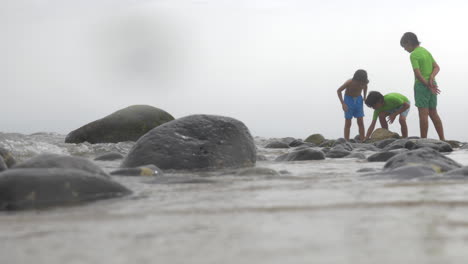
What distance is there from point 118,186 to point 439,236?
4.38 feet


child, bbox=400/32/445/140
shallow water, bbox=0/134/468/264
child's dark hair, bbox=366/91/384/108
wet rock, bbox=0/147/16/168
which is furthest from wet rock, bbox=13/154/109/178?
child's dark hair, bbox=366/91/384/108

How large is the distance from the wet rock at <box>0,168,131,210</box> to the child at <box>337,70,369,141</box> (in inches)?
297

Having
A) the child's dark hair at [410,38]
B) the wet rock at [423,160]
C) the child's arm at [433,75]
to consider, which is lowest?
the wet rock at [423,160]

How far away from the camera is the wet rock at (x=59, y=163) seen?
2324 mm

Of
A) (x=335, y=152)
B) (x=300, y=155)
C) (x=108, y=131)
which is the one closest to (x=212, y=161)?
(x=300, y=155)

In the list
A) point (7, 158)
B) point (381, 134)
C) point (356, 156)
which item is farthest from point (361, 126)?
point (7, 158)

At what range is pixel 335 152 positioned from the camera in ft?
16.1

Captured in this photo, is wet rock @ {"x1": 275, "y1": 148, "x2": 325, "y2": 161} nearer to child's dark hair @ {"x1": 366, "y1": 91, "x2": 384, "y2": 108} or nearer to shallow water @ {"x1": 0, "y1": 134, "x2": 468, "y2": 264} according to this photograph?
shallow water @ {"x1": 0, "y1": 134, "x2": 468, "y2": 264}

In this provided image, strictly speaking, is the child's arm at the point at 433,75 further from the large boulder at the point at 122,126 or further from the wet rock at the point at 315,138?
the large boulder at the point at 122,126

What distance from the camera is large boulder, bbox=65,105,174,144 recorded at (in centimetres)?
1025

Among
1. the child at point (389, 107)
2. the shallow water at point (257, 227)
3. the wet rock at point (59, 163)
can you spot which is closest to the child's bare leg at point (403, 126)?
the child at point (389, 107)

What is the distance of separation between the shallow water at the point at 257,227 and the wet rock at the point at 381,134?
25.7 feet

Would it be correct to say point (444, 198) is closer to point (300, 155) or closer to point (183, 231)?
point (183, 231)

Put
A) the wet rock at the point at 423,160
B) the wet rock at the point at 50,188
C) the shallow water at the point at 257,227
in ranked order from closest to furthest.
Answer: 1. the shallow water at the point at 257,227
2. the wet rock at the point at 50,188
3. the wet rock at the point at 423,160
